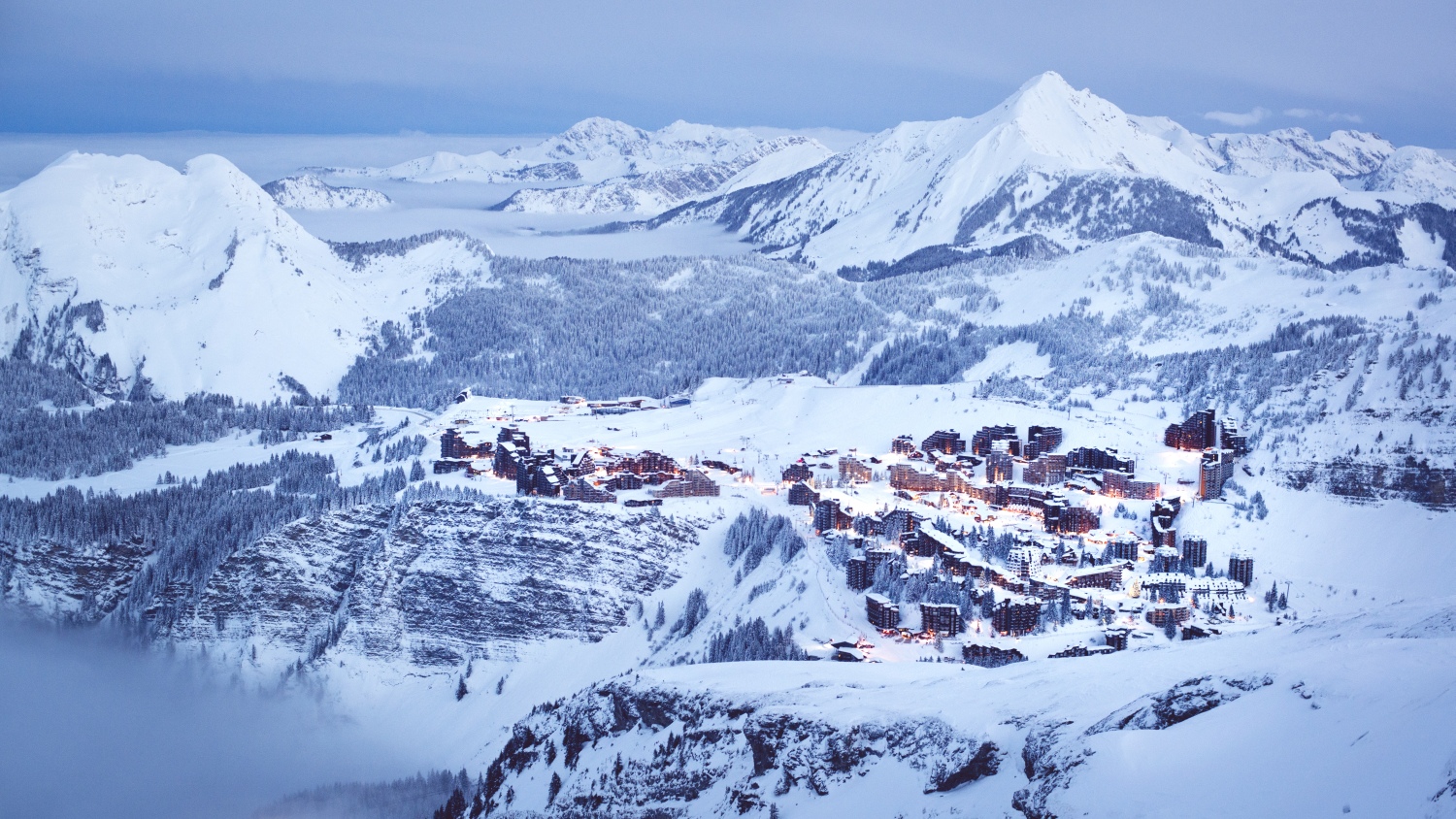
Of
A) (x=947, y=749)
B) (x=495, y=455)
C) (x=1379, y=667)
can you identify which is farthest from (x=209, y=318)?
(x=1379, y=667)

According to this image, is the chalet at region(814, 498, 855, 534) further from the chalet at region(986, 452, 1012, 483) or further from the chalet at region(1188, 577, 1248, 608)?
the chalet at region(1188, 577, 1248, 608)

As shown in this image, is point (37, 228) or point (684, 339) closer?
point (37, 228)

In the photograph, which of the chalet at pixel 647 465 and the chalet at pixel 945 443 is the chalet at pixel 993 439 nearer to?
the chalet at pixel 945 443

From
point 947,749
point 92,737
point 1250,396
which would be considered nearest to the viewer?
point 947,749

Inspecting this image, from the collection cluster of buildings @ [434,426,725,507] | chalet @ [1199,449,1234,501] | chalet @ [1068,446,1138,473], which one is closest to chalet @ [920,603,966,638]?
cluster of buildings @ [434,426,725,507]

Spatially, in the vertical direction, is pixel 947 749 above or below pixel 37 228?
below

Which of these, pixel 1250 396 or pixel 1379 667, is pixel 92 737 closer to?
pixel 1379 667
